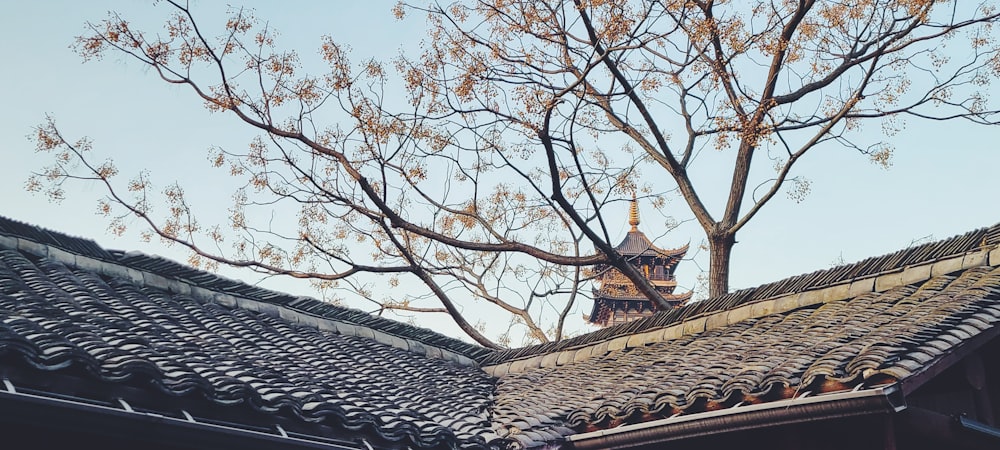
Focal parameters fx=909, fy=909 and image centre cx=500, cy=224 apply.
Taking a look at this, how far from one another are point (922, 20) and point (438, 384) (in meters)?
10.4

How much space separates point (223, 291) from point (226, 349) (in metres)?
2.41

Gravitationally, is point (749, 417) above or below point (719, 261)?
below

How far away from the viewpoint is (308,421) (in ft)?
19.2

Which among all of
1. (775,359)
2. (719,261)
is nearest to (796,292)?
(775,359)

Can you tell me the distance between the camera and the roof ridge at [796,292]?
7.48 metres

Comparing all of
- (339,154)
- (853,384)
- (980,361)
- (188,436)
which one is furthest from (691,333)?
(339,154)

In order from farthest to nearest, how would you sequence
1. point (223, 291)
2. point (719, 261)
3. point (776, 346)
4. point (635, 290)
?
point (635, 290) < point (719, 261) < point (223, 291) < point (776, 346)

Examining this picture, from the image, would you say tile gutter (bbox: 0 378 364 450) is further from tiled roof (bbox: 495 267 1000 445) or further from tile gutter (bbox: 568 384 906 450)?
tiled roof (bbox: 495 267 1000 445)

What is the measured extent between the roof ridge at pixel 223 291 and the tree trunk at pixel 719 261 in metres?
5.14

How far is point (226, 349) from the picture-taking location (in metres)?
7.32

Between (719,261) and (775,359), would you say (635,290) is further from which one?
(775,359)

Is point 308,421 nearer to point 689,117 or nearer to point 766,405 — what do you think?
point 766,405

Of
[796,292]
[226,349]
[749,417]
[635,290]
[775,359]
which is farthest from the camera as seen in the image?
[635,290]

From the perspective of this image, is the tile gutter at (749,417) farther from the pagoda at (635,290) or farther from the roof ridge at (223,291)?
the pagoda at (635,290)
